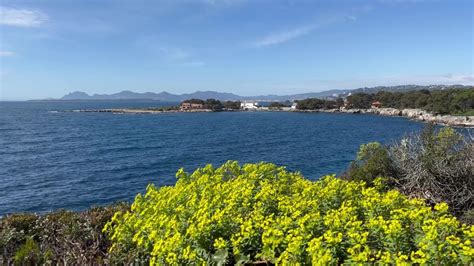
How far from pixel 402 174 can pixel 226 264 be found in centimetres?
1162

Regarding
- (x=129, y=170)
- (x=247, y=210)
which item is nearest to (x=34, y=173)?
(x=129, y=170)

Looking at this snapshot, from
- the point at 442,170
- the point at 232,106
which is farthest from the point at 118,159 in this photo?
the point at 232,106

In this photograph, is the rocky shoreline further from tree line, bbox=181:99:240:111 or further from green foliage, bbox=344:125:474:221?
tree line, bbox=181:99:240:111

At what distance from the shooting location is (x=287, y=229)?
4730mm

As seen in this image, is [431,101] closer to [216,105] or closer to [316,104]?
[316,104]

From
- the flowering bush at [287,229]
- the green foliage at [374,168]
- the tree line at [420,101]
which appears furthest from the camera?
the tree line at [420,101]

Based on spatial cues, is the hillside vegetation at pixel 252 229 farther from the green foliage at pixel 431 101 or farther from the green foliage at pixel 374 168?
the green foliage at pixel 431 101

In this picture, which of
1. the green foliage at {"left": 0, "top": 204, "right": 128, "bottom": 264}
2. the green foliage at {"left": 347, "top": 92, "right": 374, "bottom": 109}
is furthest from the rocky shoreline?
the green foliage at {"left": 0, "top": 204, "right": 128, "bottom": 264}

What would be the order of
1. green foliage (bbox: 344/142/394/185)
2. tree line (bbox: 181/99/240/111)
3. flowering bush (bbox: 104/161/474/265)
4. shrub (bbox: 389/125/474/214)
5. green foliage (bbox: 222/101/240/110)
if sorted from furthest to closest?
green foliage (bbox: 222/101/240/110), tree line (bbox: 181/99/240/111), green foliage (bbox: 344/142/394/185), shrub (bbox: 389/125/474/214), flowering bush (bbox: 104/161/474/265)

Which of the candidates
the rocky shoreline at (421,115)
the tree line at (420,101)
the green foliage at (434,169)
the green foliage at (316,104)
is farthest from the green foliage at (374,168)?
the green foliage at (316,104)

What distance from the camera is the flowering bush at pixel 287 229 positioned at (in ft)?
13.0

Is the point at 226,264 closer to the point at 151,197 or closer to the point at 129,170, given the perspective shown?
the point at 151,197

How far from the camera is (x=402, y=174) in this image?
14.4 meters

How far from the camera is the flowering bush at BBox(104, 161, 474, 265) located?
3.96 meters
